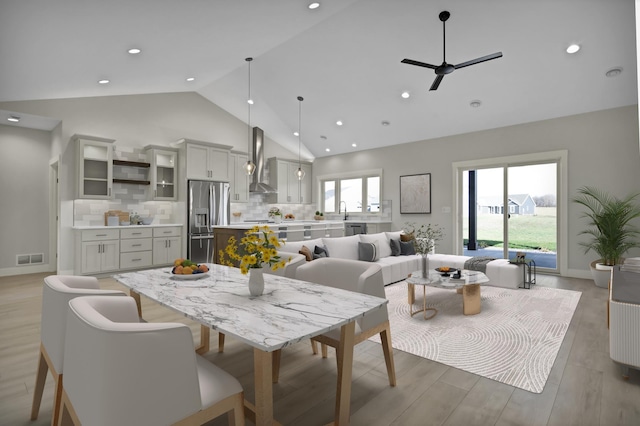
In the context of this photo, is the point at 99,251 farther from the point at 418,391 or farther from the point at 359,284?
the point at 418,391

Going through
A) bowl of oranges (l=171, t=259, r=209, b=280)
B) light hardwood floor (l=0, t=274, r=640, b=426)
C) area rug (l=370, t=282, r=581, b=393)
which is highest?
bowl of oranges (l=171, t=259, r=209, b=280)

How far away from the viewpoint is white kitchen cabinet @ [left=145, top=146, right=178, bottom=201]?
20.8ft

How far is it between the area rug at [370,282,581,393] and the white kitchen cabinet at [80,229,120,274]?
15.2 feet

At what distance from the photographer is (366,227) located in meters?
7.74

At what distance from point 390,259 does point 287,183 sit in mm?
4398

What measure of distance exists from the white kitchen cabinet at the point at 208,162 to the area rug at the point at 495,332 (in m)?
4.44

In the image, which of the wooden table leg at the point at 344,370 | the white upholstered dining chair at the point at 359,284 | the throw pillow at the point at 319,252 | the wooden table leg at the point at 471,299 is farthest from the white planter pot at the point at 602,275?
the wooden table leg at the point at 344,370

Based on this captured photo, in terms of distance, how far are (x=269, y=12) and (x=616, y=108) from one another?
538cm

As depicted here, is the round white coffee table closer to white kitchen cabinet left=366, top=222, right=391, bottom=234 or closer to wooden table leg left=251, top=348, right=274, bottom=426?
wooden table leg left=251, top=348, right=274, bottom=426

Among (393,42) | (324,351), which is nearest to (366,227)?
(393,42)

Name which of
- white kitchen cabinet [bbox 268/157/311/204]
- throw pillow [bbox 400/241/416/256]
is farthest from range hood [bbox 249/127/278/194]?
throw pillow [bbox 400/241/416/256]

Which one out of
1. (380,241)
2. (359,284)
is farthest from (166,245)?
(359,284)

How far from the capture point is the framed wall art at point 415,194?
719 centimetres

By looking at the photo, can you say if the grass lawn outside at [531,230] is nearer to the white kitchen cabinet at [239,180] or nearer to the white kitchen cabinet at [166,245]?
the white kitchen cabinet at [239,180]
